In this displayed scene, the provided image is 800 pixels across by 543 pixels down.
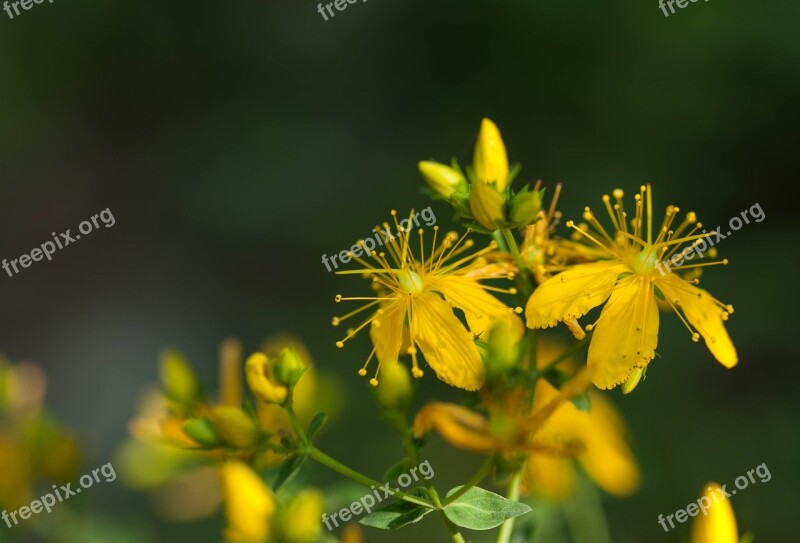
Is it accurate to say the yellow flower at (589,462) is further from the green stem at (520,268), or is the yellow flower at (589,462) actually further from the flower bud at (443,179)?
the flower bud at (443,179)

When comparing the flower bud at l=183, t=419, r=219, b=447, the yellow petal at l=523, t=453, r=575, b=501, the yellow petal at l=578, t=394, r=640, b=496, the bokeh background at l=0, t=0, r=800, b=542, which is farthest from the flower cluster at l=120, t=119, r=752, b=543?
the bokeh background at l=0, t=0, r=800, b=542

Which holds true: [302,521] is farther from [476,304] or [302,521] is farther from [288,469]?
[476,304]

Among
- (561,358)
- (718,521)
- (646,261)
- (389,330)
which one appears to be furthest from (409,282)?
(718,521)

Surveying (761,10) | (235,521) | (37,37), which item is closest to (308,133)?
(37,37)

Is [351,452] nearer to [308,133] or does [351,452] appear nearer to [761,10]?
[308,133]

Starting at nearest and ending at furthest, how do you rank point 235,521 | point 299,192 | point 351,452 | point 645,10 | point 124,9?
point 235,521
point 351,452
point 645,10
point 299,192
point 124,9

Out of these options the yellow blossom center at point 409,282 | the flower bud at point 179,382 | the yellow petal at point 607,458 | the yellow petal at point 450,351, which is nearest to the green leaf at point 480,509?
the yellow petal at point 450,351
